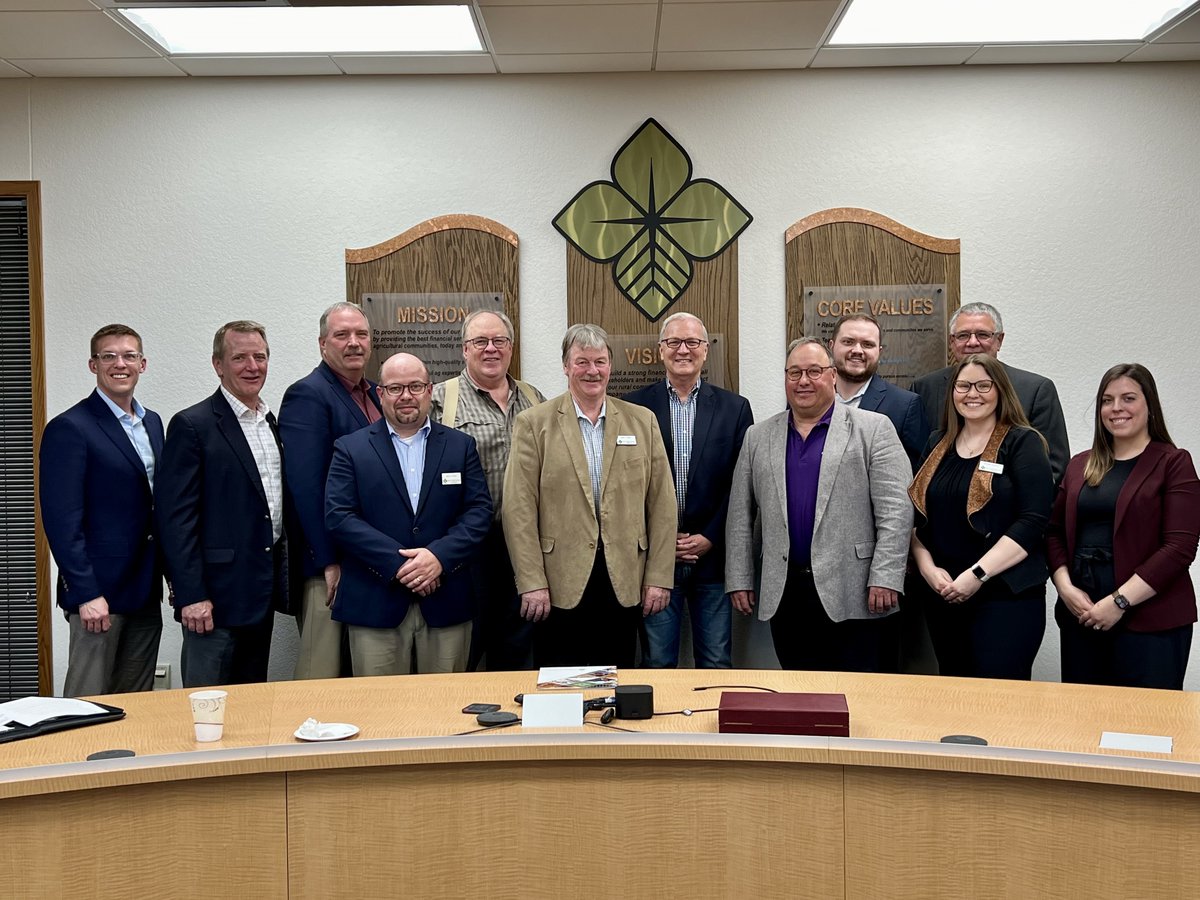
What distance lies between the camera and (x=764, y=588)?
3.52 metres

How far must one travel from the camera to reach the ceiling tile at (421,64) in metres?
4.26

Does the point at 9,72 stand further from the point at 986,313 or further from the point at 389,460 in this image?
the point at 986,313

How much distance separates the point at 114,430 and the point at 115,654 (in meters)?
0.78

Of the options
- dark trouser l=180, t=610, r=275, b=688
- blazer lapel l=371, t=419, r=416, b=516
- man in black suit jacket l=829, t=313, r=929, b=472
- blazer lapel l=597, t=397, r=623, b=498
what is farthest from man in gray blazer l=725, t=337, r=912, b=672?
dark trouser l=180, t=610, r=275, b=688

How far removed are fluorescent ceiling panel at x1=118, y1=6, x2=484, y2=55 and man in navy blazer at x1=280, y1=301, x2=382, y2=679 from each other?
120cm

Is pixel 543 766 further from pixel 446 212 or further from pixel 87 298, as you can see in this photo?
pixel 87 298

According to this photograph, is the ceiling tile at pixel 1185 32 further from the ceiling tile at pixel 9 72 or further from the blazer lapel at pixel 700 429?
the ceiling tile at pixel 9 72

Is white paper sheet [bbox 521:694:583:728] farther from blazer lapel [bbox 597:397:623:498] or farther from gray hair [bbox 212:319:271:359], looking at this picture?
gray hair [bbox 212:319:271:359]

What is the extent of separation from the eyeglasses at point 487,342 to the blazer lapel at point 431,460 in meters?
0.48

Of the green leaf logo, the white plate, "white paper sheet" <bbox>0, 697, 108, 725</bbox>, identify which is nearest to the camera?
the white plate

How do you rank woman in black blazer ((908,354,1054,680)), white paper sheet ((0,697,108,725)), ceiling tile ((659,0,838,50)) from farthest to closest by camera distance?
1. ceiling tile ((659,0,838,50))
2. woman in black blazer ((908,354,1054,680))
3. white paper sheet ((0,697,108,725))

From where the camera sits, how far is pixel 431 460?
3.42m

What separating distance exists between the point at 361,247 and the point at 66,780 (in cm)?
302

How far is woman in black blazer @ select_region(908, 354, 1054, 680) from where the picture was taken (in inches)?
129
